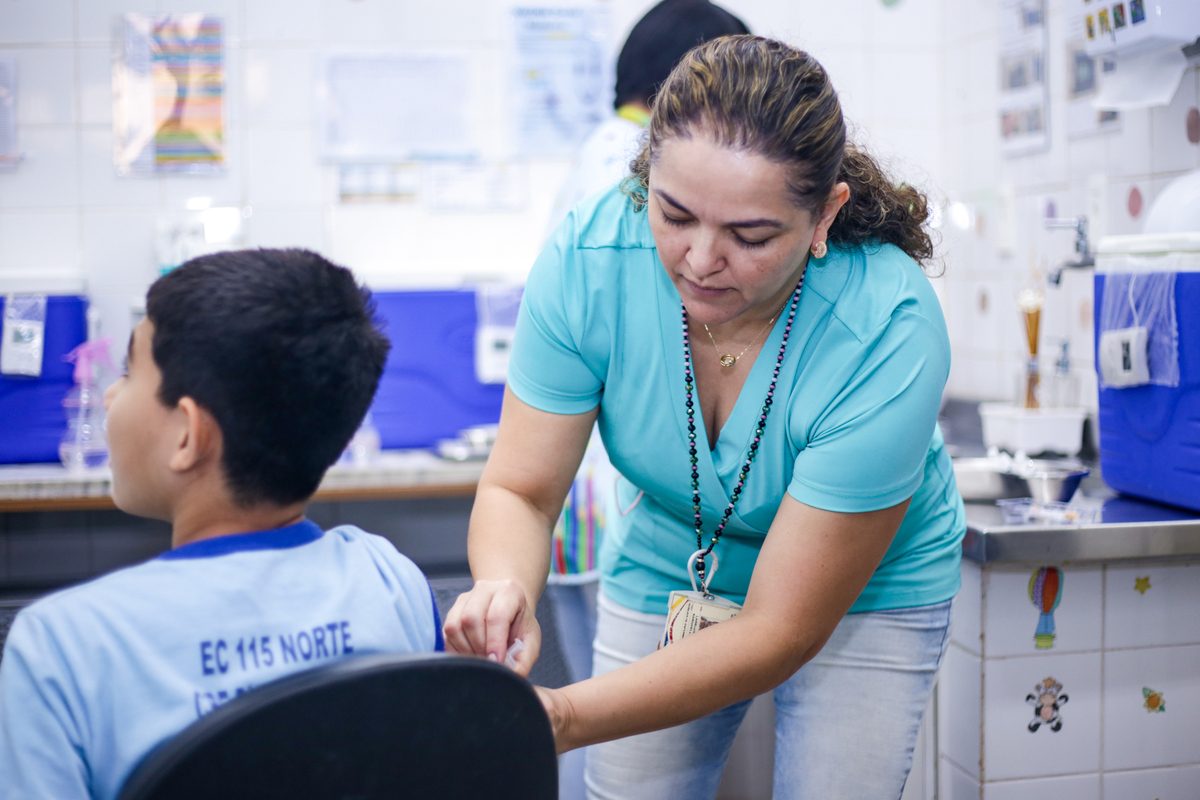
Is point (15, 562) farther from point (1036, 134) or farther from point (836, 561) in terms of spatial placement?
point (1036, 134)

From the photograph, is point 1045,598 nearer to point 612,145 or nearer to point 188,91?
point 612,145

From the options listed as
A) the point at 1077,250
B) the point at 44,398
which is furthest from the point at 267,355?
the point at 44,398

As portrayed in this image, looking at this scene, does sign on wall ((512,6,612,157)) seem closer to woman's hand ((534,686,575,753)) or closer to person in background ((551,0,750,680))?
person in background ((551,0,750,680))

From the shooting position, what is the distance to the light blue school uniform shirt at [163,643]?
80 centimetres

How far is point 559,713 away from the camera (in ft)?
3.52

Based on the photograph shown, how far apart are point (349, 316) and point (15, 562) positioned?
82.7 inches

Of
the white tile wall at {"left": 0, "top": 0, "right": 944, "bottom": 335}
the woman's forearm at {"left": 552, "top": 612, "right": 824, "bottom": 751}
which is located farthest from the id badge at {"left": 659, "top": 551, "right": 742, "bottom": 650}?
the white tile wall at {"left": 0, "top": 0, "right": 944, "bottom": 335}

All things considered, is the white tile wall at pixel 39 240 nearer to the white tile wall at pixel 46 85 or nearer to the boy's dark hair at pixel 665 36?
the white tile wall at pixel 46 85

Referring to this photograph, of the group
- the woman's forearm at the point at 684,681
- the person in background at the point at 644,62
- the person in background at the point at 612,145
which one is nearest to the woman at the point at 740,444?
the woman's forearm at the point at 684,681

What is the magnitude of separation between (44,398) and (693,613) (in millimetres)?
2106

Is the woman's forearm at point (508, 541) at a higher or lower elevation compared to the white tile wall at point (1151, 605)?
higher

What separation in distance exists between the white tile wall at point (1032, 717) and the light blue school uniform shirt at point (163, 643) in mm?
1157

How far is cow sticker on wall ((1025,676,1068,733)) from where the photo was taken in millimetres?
1813

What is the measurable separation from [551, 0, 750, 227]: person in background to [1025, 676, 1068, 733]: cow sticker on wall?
1.09m
